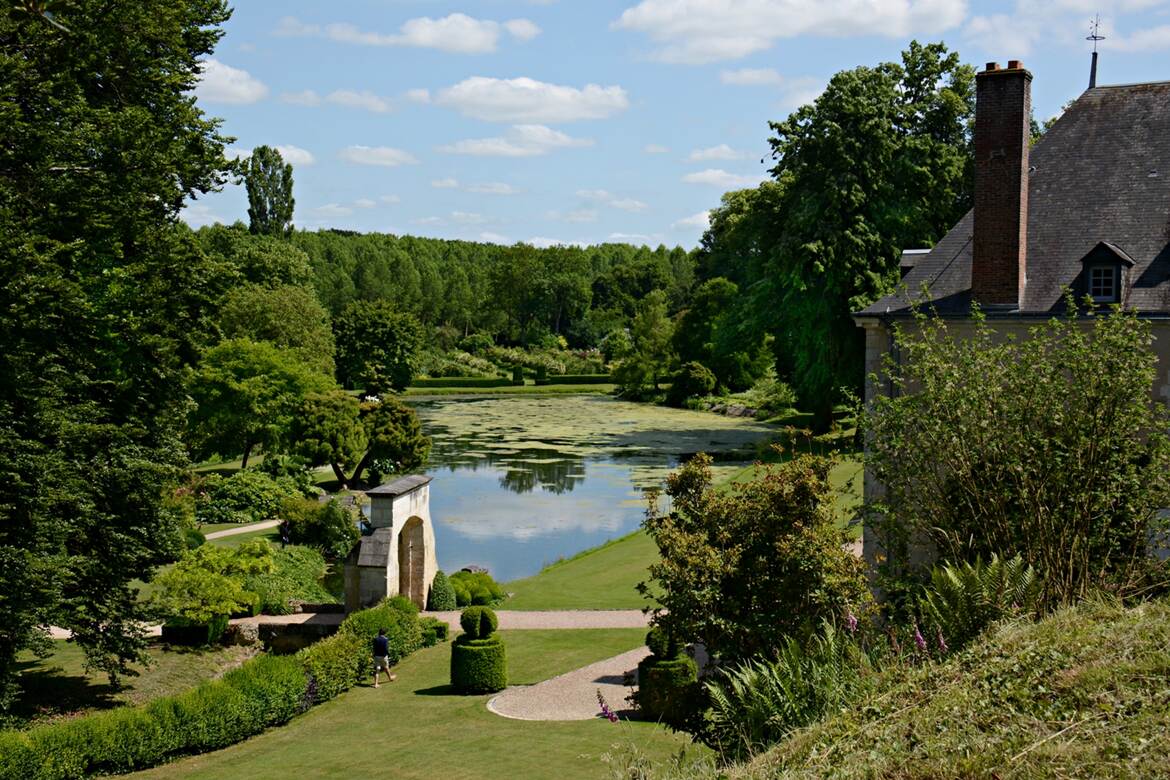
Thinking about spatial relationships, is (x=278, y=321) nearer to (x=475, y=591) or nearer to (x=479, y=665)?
(x=475, y=591)

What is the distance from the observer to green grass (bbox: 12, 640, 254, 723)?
16.5 metres

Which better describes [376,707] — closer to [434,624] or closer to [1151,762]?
[434,624]

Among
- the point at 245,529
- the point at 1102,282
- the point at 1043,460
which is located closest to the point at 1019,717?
the point at 1043,460

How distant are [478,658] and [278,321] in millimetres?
36839

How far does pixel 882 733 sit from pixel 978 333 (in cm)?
715

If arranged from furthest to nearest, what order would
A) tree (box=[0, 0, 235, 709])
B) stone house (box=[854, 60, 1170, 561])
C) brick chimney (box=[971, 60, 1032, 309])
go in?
1. brick chimney (box=[971, 60, 1032, 309])
2. stone house (box=[854, 60, 1170, 561])
3. tree (box=[0, 0, 235, 709])

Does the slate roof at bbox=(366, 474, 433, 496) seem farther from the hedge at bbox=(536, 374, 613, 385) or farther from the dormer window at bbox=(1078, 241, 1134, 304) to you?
the hedge at bbox=(536, 374, 613, 385)

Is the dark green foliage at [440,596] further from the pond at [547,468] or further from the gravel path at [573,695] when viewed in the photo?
the gravel path at [573,695]

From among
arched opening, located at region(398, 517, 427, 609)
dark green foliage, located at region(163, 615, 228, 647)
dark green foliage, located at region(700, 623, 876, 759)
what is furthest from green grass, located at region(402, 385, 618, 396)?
dark green foliage, located at region(700, 623, 876, 759)

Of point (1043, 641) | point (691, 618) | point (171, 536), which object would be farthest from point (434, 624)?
point (1043, 641)

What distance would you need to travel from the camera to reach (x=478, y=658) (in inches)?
694

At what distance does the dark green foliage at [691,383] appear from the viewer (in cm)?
6962

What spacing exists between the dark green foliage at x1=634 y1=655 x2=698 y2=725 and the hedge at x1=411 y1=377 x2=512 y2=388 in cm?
7015

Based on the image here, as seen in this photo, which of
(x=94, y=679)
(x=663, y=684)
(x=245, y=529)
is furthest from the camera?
(x=245, y=529)
